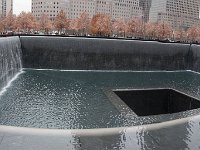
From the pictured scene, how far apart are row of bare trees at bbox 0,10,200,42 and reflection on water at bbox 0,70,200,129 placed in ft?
78.3

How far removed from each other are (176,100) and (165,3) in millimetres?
104198

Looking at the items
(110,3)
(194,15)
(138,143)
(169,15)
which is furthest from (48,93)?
(194,15)

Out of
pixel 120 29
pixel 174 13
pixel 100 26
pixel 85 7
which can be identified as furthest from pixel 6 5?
pixel 100 26

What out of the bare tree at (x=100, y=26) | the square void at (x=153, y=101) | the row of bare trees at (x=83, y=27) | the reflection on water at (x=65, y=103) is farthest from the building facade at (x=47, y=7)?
the square void at (x=153, y=101)

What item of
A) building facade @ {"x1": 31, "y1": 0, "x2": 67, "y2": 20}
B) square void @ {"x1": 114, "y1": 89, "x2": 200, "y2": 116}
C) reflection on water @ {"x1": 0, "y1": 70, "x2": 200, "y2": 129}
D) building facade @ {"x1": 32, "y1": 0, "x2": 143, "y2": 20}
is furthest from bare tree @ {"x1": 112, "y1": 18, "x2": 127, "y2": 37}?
building facade @ {"x1": 31, "y1": 0, "x2": 67, "y2": 20}

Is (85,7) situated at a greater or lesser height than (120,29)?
greater

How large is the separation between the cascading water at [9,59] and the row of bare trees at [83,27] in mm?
19991

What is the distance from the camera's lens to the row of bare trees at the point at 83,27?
4397 centimetres

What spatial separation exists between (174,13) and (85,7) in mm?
34122

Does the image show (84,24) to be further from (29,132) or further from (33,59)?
(29,132)

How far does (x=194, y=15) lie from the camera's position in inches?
4813

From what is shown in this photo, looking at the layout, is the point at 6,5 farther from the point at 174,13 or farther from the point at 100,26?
the point at 100,26

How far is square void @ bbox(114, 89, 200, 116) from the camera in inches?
581

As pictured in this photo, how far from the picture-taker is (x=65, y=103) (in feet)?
43.9
